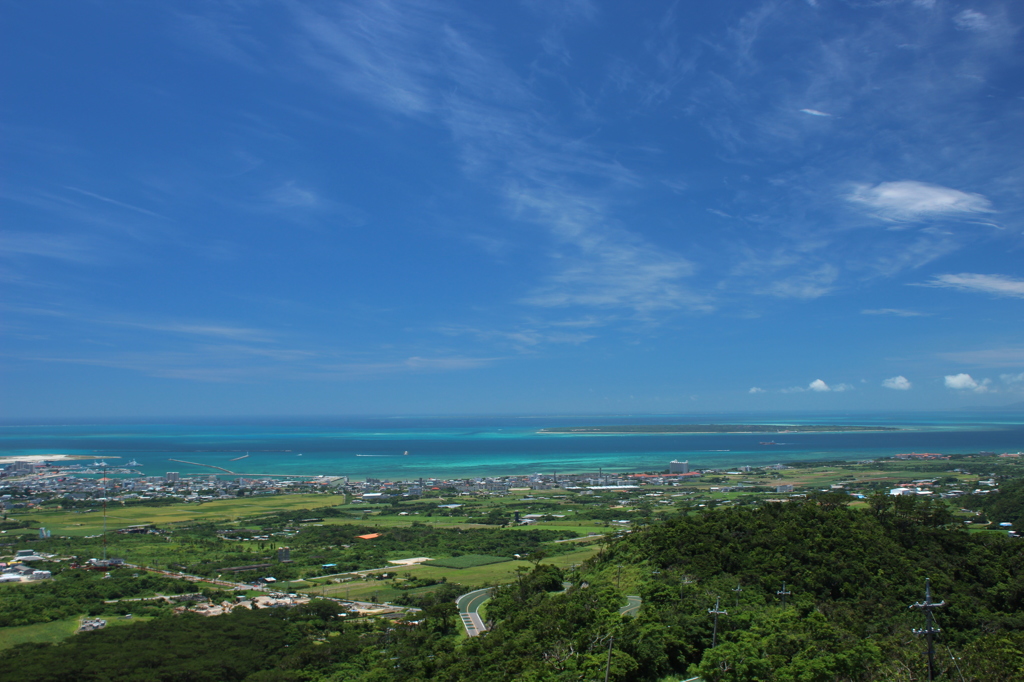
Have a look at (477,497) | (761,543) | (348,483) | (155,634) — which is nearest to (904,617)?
(761,543)

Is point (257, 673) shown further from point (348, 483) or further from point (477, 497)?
point (348, 483)

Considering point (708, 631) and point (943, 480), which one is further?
point (943, 480)

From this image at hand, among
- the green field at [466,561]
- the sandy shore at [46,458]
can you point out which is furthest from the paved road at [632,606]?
the sandy shore at [46,458]

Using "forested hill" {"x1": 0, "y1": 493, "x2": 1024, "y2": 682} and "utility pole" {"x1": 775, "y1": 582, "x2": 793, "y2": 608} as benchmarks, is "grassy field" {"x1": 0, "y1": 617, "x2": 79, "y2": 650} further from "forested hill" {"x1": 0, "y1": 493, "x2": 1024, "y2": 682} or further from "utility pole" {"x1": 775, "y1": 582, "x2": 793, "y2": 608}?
"utility pole" {"x1": 775, "y1": 582, "x2": 793, "y2": 608}

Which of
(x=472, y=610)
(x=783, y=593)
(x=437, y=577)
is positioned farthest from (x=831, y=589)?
(x=437, y=577)

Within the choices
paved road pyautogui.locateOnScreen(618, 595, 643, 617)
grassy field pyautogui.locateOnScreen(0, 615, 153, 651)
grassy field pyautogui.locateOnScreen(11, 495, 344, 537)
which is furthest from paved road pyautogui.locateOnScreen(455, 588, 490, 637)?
grassy field pyautogui.locateOnScreen(11, 495, 344, 537)
